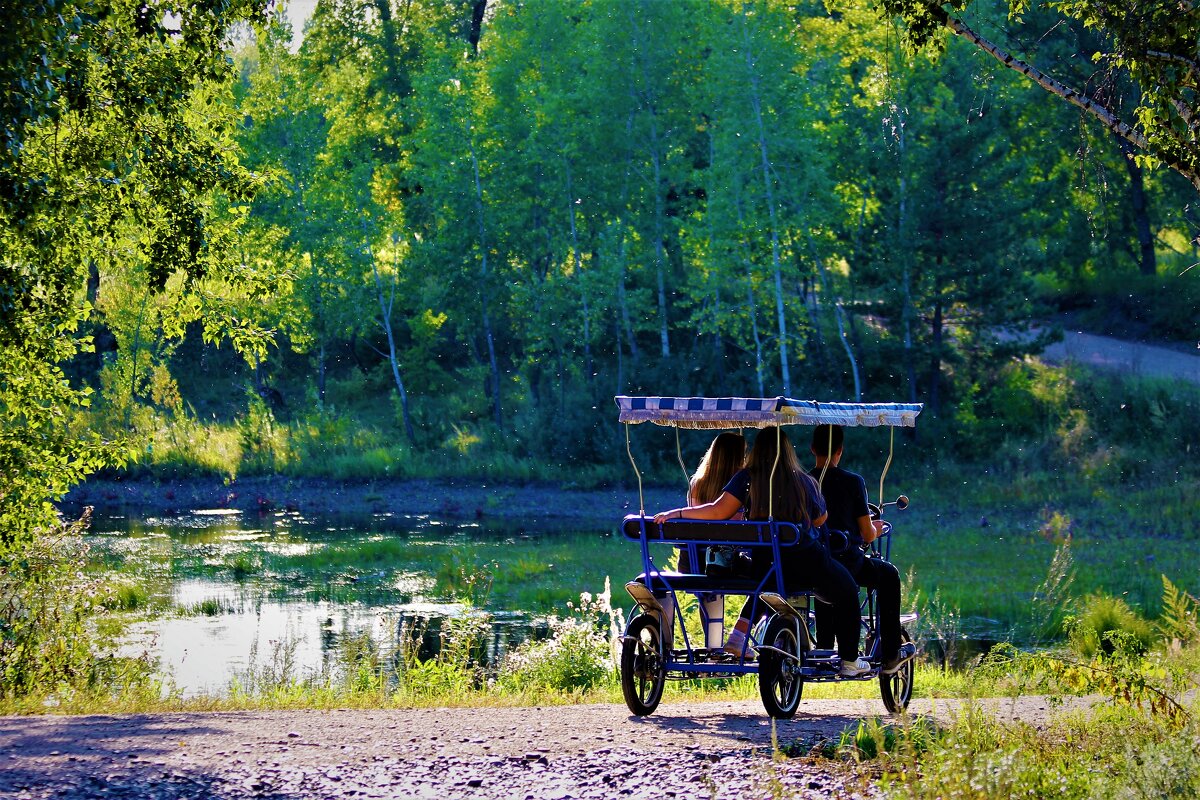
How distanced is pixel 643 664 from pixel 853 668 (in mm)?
1491

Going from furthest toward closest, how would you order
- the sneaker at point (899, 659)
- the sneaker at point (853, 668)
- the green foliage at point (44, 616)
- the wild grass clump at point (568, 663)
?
the wild grass clump at point (568, 663) < the green foliage at point (44, 616) < the sneaker at point (899, 659) < the sneaker at point (853, 668)

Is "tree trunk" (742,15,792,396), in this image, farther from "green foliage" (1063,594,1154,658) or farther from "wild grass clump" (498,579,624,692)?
"wild grass clump" (498,579,624,692)

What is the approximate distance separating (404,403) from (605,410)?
7489 mm

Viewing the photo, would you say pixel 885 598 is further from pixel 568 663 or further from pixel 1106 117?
pixel 568 663

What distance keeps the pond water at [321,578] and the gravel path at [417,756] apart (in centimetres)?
500

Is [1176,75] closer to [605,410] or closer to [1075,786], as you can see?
[1075,786]

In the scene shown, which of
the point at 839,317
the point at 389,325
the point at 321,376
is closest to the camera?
the point at 839,317

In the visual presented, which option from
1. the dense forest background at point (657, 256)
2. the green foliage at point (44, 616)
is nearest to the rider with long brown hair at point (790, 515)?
the green foliage at point (44, 616)

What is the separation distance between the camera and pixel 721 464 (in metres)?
11.0

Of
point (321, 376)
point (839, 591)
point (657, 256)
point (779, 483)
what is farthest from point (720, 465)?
point (321, 376)

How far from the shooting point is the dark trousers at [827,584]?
10.4m

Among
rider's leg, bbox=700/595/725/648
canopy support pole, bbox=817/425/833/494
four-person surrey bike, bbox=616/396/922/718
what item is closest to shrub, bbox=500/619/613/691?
rider's leg, bbox=700/595/725/648

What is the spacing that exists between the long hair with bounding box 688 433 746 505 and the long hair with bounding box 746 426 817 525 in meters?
0.59

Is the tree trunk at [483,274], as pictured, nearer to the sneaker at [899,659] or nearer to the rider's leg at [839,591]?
the sneaker at [899,659]
